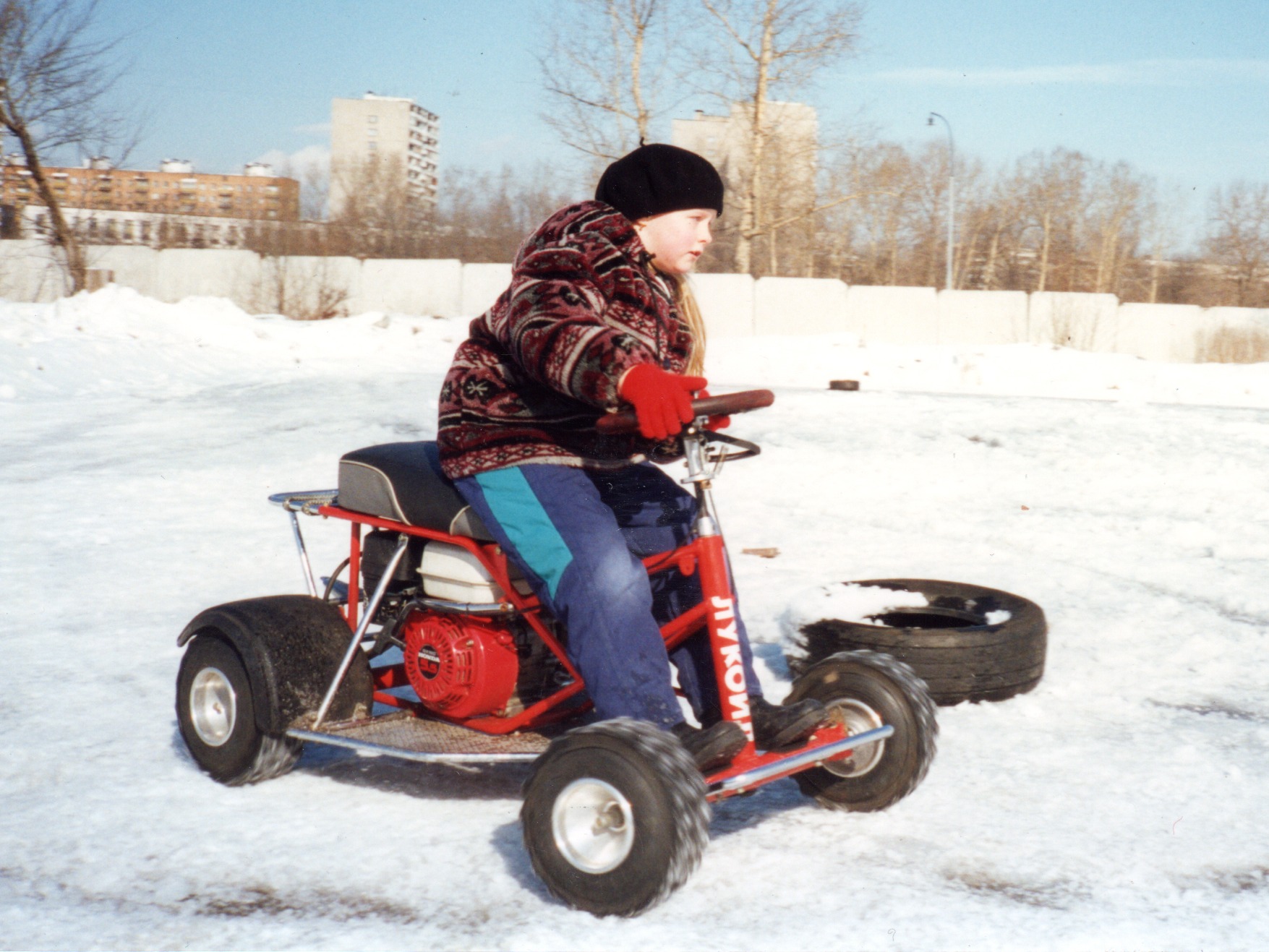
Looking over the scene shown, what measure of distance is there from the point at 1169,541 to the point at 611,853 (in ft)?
17.9

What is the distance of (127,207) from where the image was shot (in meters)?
44.4

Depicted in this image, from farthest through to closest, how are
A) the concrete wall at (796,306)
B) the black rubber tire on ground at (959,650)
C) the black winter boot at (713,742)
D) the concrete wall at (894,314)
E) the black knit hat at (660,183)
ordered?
1. the concrete wall at (894,314)
2. the concrete wall at (796,306)
3. the black rubber tire on ground at (959,650)
4. the black knit hat at (660,183)
5. the black winter boot at (713,742)

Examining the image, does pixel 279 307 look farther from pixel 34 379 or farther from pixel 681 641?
pixel 681 641

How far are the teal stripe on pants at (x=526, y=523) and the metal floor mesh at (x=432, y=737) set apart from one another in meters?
0.48

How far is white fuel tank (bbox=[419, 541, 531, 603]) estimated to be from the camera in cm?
345

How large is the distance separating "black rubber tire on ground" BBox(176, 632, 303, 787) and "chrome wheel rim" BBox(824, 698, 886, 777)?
1.59 metres

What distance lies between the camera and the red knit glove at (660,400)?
8.92ft

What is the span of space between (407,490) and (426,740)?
2.36 feet

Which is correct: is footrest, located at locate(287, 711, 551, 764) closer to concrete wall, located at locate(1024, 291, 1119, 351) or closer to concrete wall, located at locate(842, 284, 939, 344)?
concrete wall, located at locate(842, 284, 939, 344)

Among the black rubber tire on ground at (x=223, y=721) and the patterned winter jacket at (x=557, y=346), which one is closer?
the patterned winter jacket at (x=557, y=346)

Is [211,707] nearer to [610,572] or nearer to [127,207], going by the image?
[610,572]

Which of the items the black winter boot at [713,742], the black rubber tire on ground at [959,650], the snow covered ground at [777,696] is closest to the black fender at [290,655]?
the snow covered ground at [777,696]

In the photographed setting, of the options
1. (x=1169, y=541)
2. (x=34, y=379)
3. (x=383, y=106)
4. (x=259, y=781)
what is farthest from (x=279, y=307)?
(x=383, y=106)

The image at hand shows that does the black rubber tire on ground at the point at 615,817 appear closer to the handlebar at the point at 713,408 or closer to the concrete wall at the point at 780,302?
the handlebar at the point at 713,408
